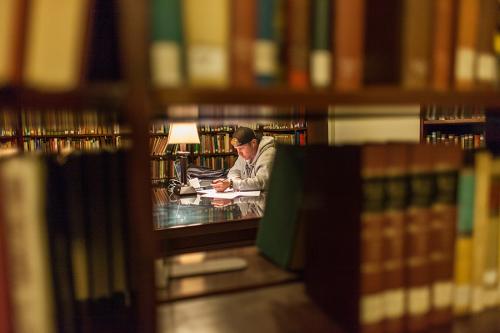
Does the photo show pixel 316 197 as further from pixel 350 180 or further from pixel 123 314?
pixel 123 314

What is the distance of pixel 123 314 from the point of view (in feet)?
2.57

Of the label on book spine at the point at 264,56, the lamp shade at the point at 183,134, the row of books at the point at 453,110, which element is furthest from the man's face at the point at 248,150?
the label on book spine at the point at 264,56

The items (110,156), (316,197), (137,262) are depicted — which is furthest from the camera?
(316,197)

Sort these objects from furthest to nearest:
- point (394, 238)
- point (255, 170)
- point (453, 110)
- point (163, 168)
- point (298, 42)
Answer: point (163, 168), point (255, 170), point (453, 110), point (394, 238), point (298, 42)

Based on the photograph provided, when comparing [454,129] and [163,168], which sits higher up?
[454,129]

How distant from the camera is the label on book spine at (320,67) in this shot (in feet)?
2.23

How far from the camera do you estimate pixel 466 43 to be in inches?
29.7

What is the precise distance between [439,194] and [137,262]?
0.59 m

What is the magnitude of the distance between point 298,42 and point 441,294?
0.59 meters

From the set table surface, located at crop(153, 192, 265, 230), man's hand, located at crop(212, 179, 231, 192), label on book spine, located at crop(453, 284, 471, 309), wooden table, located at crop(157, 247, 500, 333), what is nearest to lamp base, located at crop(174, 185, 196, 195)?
table surface, located at crop(153, 192, 265, 230)

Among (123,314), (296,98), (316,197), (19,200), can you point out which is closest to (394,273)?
(316,197)

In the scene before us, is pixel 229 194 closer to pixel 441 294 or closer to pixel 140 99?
A: pixel 441 294

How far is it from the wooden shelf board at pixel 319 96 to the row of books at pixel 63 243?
10.0 inches

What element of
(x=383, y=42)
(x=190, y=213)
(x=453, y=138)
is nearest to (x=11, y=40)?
(x=383, y=42)
